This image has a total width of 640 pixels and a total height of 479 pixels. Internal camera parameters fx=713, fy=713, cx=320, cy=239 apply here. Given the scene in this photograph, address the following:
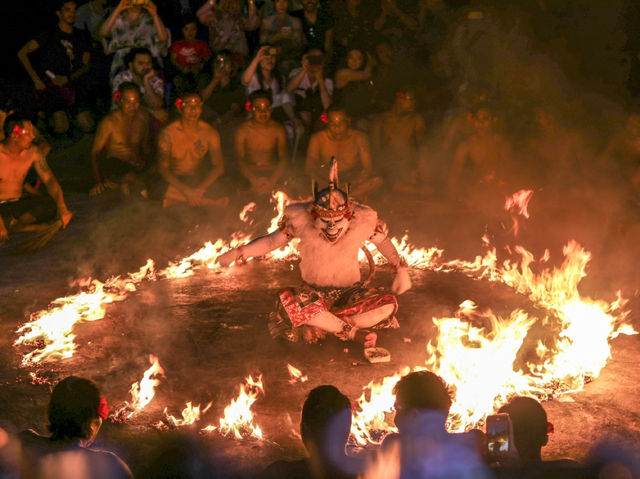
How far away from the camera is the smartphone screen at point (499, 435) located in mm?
3619

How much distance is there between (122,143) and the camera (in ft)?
35.3

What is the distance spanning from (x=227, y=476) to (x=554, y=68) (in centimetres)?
1005

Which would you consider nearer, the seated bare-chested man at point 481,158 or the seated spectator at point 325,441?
the seated spectator at point 325,441

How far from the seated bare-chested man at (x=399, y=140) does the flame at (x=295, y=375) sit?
17.7ft

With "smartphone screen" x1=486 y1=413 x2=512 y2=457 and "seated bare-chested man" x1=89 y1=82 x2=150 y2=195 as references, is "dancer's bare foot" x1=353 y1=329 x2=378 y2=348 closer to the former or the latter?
"smartphone screen" x1=486 y1=413 x2=512 y2=457

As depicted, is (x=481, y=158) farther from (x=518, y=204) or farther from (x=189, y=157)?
(x=189, y=157)

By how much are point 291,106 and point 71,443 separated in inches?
345

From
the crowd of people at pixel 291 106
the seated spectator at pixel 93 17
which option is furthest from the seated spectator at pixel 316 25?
the seated spectator at pixel 93 17

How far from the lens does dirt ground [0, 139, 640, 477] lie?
533 centimetres

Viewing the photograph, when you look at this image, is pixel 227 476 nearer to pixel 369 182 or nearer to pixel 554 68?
pixel 369 182

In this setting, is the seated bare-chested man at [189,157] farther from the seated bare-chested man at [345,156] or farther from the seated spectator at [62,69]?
the seated spectator at [62,69]

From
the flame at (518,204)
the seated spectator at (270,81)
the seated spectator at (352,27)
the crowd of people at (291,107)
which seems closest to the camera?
the flame at (518,204)

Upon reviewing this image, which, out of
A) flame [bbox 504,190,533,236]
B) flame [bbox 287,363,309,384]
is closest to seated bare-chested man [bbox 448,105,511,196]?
flame [bbox 504,190,533,236]

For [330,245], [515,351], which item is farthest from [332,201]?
[515,351]
